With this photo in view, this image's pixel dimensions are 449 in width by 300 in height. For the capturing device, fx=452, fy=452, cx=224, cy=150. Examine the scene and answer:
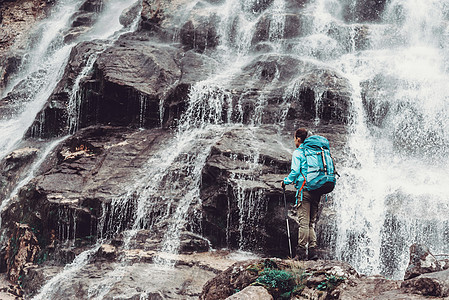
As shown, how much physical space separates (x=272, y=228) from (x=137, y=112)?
695 centimetres

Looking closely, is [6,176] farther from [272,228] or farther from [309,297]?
[309,297]

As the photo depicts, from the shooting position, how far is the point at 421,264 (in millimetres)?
5055

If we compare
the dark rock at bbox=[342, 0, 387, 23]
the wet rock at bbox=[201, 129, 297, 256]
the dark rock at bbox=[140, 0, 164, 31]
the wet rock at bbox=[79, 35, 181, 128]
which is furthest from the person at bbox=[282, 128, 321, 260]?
the dark rock at bbox=[140, 0, 164, 31]

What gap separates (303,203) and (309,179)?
412 millimetres

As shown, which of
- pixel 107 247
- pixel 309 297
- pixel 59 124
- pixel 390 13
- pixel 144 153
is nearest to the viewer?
pixel 309 297

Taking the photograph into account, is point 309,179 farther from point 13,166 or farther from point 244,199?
point 13,166

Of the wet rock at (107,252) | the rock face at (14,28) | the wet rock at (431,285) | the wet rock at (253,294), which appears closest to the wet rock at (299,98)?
the wet rock at (107,252)

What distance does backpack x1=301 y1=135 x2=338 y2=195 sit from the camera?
6.07 meters

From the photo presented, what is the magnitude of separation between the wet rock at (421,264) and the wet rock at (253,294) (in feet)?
5.32

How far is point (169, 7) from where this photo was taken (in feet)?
65.7

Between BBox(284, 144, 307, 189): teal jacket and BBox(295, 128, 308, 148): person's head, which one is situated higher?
BBox(295, 128, 308, 148): person's head

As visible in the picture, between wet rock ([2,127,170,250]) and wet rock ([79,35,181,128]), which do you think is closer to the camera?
wet rock ([2,127,170,250])

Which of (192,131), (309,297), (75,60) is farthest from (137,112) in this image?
(309,297)

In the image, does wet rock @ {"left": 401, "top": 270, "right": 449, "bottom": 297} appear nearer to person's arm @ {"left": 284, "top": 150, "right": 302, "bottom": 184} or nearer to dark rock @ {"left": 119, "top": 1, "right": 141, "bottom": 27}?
person's arm @ {"left": 284, "top": 150, "right": 302, "bottom": 184}
